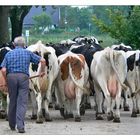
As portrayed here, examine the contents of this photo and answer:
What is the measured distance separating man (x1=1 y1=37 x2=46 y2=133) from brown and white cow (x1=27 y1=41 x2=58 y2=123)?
1.53 m

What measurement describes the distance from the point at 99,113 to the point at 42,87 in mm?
1789

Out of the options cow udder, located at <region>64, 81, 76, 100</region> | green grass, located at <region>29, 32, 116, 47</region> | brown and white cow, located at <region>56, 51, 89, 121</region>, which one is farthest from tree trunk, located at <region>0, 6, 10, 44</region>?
cow udder, located at <region>64, 81, 76, 100</region>

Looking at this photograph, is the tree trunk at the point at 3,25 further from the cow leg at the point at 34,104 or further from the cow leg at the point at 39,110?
the cow leg at the point at 39,110

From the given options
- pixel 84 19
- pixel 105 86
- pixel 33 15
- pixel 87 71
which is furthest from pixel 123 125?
pixel 33 15

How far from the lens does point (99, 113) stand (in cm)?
1580

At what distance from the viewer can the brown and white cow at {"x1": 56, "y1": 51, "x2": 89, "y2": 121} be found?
15.3m

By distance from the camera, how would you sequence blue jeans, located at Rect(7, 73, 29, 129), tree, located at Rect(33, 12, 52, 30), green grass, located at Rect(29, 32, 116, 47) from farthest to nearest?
tree, located at Rect(33, 12, 52, 30)
green grass, located at Rect(29, 32, 116, 47)
blue jeans, located at Rect(7, 73, 29, 129)

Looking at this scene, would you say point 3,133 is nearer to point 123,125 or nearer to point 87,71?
point 123,125

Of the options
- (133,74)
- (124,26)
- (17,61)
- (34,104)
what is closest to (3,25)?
(124,26)

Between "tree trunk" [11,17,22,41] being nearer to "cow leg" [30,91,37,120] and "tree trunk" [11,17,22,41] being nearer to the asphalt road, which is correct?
the asphalt road

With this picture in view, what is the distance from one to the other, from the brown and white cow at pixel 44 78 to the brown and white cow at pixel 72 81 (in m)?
0.34

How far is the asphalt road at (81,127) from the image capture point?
12914 millimetres

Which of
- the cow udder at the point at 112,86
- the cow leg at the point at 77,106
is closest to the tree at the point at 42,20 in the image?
the cow leg at the point at 77,106
